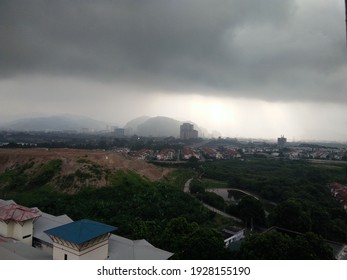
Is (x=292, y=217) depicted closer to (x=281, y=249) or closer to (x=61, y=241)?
(x=281, y=249)

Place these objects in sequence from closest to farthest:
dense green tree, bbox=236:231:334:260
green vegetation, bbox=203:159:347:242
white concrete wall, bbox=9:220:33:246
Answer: dense green tree, bbox=236:231:334:260, white concrete wall, bbox=9:220:33:246, green vegetation, bbox=203:159:347:242

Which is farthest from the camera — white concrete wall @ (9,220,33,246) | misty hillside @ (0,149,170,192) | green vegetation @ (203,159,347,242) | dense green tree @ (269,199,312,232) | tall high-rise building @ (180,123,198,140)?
tall high-rise building @ (180,123,198,140)

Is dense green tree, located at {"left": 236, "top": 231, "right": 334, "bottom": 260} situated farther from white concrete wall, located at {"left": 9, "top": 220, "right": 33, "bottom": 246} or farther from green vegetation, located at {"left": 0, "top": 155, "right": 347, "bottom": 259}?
white concrete wall, located at {"left": 9, "top": 220, "right": 33, "bottom": 246}

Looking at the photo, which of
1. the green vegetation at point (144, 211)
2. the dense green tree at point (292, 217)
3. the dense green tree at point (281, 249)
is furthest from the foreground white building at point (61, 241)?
the dense green tree at point (292, 217)

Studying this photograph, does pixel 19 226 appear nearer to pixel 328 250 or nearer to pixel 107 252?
pixel 107 252

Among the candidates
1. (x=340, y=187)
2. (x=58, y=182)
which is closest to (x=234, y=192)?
(x=340, y=187)

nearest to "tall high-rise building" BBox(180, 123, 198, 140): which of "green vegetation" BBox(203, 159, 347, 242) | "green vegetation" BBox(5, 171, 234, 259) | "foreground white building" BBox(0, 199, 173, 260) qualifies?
"green vegetation" BBox(203, 159, 347, 242)

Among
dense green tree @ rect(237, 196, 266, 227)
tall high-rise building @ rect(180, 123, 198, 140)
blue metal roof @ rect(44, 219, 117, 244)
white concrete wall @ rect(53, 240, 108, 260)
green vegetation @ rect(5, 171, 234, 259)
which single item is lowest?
dense green tree @ rect(237, 196, 266, 227)

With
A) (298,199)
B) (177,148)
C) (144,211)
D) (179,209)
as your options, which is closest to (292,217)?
(298,199)

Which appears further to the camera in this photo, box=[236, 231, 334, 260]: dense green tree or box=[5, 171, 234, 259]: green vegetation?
box=[5, 171, 234, 259]: green vegetation
